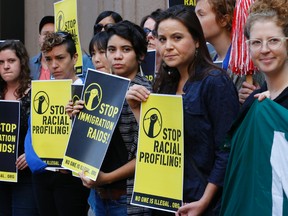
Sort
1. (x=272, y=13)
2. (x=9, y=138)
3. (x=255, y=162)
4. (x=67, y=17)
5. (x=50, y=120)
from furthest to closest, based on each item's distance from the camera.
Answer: (x=67, y=17) < (x=9, y=138) < (x=50, y=120) < (x=272, y=13) < (x=255, y=162)

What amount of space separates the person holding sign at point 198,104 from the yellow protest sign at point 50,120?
1188mm

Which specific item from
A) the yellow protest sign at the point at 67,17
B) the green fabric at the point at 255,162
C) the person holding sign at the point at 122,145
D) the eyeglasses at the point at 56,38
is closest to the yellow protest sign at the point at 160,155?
the person holding sign at the point at 122,145

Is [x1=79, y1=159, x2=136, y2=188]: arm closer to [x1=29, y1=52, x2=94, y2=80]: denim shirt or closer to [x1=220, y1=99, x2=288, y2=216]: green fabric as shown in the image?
[x1=220, y1=99, x2=288, y2=216]: green fabric

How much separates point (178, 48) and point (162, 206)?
2.94ft

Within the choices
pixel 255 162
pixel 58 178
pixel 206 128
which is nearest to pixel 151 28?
pixel 58 178

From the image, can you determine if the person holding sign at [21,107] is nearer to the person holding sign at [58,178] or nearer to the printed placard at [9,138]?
the printed placard at [9,138]

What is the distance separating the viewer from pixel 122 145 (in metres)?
4.61

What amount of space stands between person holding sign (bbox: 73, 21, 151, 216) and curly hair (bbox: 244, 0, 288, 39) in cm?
108

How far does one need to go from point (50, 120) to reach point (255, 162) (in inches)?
90.4

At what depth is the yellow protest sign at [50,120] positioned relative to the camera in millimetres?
5355

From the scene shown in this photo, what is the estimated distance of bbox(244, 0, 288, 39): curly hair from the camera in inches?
141

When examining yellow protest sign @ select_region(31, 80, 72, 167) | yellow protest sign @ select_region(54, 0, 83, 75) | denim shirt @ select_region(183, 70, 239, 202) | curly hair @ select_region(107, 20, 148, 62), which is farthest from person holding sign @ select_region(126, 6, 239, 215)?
yellow protest sign @ select_region(54, 0, 83, 75)

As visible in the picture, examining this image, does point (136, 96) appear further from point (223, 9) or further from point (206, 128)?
point (223, 9)

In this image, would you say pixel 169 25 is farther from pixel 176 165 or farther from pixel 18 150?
pixel 18 150
